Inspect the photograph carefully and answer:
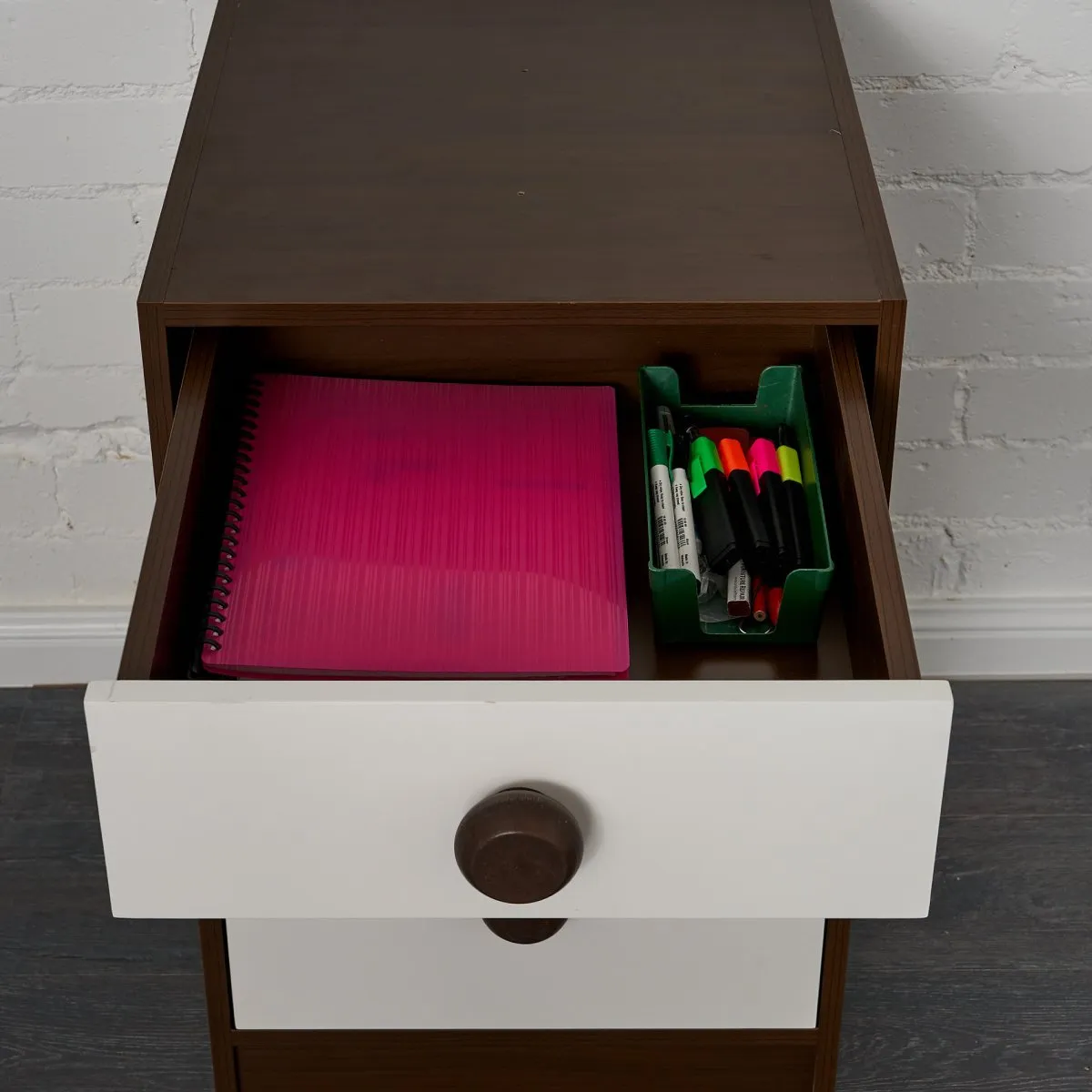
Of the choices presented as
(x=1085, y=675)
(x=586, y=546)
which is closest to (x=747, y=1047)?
(x=586, y=546)

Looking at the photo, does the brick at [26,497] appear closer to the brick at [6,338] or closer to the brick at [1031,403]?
the brick at [6,338]

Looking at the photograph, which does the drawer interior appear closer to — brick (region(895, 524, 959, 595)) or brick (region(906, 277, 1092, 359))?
brick (region(906, 277, 1092, 359))

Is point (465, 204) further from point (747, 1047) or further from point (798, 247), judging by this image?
point (747, 1047)

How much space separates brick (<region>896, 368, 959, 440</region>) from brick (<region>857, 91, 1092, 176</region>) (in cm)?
19

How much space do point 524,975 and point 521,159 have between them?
18.5 inches

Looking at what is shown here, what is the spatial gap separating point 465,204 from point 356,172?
69mm

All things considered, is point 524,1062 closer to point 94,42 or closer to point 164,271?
point 164,271

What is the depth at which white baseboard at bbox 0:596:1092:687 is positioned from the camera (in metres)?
1.37

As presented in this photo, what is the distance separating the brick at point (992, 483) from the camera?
1.28 metres

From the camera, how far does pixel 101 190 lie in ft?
3.67

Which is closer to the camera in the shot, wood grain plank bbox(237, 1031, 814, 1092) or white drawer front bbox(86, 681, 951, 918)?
white drawer front bbox(86, 681, 951, 918)

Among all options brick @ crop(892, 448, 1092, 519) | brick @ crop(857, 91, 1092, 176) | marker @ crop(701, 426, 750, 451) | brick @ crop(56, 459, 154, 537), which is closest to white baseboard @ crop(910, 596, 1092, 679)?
brick @ crop(892, 448, 1092, 519)

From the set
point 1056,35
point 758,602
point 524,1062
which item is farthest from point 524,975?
point 1056,35

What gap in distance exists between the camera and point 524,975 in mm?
792
